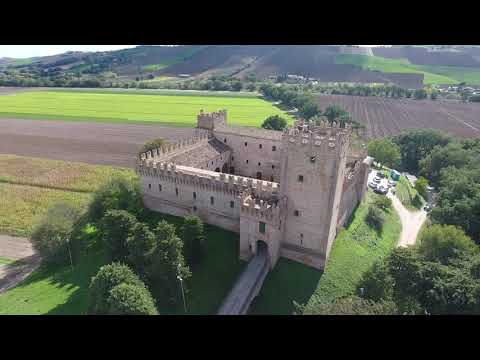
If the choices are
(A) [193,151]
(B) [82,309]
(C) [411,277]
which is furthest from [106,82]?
(C) [411,277]

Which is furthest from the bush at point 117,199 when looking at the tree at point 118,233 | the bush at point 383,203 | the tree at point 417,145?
the tree at point 417,145

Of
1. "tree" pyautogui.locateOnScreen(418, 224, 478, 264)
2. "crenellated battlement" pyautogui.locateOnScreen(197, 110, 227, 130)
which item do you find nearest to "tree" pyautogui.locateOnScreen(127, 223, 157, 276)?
"crenellated battlement" pyautogui.locateOnScreen(197, 110, 227, 130)

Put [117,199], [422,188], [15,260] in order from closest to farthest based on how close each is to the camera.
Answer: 1. [15,260]
2. [117,199]
3. [422,188]

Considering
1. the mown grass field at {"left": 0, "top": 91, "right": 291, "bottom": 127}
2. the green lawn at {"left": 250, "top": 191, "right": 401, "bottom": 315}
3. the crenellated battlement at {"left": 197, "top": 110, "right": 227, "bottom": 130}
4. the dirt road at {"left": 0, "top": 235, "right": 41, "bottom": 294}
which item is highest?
the crenellated battlement at {"left": 197, "top": 110, "right": 227, "bottom": 130}

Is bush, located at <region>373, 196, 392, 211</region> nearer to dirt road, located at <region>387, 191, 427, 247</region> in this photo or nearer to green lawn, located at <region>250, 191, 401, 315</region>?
dirt road, located at <region>387, 191, 427, 247</region>

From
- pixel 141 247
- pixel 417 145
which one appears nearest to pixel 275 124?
pixel 417 145

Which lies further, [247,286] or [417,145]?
[417,145]

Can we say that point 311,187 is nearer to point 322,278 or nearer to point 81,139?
point 322,278
